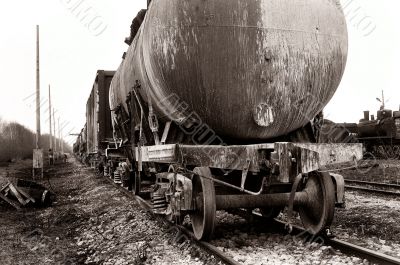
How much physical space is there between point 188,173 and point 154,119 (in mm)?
1032

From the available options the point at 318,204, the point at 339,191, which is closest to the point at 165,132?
the point at 318,204

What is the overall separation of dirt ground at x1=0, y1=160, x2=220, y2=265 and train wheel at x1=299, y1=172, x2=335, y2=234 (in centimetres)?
153

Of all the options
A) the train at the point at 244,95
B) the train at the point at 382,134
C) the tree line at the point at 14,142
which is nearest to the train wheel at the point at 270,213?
the train at the point at 244,95

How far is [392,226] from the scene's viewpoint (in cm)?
567

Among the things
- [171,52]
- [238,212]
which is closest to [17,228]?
[238,212]

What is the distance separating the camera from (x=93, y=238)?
5.70 meters

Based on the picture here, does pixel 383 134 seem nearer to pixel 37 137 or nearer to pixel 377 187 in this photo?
pixel 377 187

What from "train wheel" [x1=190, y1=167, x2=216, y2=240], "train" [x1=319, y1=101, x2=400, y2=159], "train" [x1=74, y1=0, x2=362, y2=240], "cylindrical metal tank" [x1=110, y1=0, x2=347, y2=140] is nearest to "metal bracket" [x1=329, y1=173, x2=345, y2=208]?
"train" [x1=74, y1=0, x2=362, y2=240]

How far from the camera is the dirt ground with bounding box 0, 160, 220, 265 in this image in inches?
181

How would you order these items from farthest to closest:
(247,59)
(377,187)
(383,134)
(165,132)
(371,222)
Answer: (383,134) → (377,187) → (371,222) → (165,132) → (247,59)

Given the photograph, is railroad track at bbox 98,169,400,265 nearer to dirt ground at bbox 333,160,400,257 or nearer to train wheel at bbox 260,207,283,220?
train wheel at bbox 260,207,283,220

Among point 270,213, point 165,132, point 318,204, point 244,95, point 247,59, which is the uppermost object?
point 247,59

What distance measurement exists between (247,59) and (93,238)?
333 cm

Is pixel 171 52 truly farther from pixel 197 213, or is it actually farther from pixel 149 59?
pixel 197 213
